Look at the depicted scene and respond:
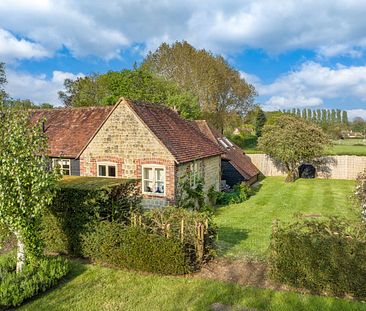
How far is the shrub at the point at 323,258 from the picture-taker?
7.91 metres

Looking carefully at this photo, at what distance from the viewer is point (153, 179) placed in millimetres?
17531

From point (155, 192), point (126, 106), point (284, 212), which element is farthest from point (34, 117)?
point (284, 212)

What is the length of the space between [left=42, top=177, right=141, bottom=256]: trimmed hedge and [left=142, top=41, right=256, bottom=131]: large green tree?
1369 inches

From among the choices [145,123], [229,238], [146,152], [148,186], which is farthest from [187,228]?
[145,123]

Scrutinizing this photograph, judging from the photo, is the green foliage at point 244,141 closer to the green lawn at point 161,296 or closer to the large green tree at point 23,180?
the green lawn at point 161,296

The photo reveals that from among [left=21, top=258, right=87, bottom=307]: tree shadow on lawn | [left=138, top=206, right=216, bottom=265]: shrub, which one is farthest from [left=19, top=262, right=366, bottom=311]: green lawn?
[left=138, top=206, right=216, bottom=265]: shrub

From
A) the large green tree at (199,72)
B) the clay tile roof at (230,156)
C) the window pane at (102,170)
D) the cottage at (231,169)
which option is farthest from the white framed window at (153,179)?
the large green tree at (199,72)

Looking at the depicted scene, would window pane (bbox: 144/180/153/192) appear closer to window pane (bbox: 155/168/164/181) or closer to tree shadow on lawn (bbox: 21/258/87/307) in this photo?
window pane (bbox: 155/168/164/181)

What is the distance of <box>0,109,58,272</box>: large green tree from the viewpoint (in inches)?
331

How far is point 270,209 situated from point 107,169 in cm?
1013

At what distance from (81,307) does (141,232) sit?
8.56 ft

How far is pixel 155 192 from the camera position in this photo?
685 inches

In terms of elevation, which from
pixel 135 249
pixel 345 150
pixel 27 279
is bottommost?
pixel 27 279

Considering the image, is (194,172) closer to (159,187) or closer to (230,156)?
(159,187)
